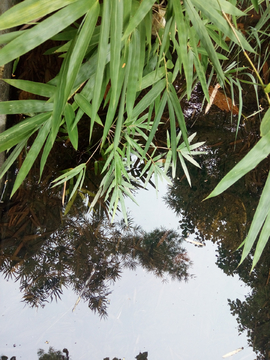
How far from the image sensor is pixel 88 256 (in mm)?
957

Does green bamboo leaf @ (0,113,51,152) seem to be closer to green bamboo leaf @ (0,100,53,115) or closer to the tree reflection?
green bamboo leaf @ (0,100,53,115)

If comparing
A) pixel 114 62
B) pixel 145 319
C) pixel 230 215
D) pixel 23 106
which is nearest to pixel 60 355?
pixel 145 319

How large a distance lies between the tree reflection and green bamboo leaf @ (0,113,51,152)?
0.51 metres

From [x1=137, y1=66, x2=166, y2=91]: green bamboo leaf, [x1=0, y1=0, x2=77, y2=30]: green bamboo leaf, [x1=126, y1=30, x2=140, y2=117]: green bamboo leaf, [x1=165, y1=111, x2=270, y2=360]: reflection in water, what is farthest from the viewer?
[x1=165, y1=111, x2=270, y2=360]: reflection in water

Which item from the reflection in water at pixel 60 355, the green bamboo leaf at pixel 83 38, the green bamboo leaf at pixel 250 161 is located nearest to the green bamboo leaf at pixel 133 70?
the green bamboo leaf at pixel 83 38

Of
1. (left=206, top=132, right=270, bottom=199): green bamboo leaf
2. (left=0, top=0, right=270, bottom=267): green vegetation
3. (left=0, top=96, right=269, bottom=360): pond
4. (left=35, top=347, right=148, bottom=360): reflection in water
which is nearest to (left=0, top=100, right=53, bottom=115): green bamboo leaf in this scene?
(left=0, top=0, right=270, bottom=267): green vegetation

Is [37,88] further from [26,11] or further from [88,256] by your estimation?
[88,256]

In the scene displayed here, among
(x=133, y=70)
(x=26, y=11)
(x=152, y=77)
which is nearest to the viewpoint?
(x=26, y=11)

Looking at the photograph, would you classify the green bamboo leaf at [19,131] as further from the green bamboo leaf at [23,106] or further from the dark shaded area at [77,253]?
the dark shaded area at [77,253]

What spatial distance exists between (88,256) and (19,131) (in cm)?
61

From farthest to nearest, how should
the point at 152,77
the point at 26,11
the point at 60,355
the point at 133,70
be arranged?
the point at 60,355 < the point at 152,77 < the point at 133,70 < the point at 26,11

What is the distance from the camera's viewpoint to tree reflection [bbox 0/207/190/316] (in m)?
0.95

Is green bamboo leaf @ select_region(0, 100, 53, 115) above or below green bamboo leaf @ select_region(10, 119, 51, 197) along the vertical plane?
above

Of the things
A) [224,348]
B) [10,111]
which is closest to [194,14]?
[10,111]
